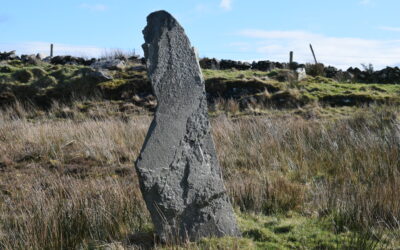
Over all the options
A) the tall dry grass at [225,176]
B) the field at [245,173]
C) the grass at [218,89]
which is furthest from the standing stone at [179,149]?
the grass at [218,89]

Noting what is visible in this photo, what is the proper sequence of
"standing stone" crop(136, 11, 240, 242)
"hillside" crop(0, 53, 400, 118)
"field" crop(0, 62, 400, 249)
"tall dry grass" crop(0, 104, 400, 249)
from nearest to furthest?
"standing stone" crop(136, 11, 240, 242) < "field" crop(0, 62, 400, 249) < "tall dry grass" crop(0, 104, 400, 249) < "hillside" crop(0, 53, 400, 118)

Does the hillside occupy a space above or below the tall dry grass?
above

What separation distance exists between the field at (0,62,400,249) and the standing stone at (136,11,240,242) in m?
0.22

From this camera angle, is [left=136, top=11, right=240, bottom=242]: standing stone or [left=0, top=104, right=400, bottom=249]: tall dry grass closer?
[left=136, top=11, right=240, bottom=242]: standing stone

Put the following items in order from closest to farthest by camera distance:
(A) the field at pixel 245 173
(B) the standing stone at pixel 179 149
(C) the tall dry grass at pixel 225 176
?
(B) the standing stone at pixel 179 149
(A) the field at pixel 245 173
(C) the tall dry grass at pixel 225 176

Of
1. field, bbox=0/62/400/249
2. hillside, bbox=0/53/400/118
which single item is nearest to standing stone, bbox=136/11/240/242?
field, bbox=0/62/400/249

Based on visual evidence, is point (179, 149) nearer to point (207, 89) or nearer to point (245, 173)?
point (245, 173)

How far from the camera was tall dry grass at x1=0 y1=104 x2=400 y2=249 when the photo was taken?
5.30 metres

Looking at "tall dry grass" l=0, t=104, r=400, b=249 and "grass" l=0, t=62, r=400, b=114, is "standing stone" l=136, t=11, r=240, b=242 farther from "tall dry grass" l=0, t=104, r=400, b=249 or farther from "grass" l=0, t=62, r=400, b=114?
"grass" l=0, t=62, r=400, b=114

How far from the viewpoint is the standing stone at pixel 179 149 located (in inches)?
186

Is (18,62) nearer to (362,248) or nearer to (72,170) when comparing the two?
(72,170)

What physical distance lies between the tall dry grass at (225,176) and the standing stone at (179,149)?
69 centimetres

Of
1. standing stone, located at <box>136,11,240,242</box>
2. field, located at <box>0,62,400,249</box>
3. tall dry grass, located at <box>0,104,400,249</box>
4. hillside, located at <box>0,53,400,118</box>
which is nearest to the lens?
standing stone, located at <box>136,11,240,242</box>

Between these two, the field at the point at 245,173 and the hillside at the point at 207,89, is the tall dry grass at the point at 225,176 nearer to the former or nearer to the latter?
the field at the point at 245,173
